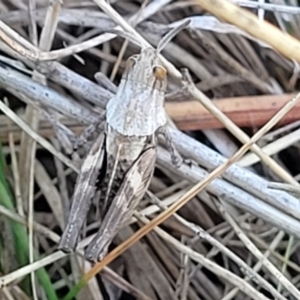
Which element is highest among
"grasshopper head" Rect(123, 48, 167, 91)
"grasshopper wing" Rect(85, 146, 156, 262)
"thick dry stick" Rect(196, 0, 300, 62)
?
"grasshopper head" Rect(123, 48, 167, 91)

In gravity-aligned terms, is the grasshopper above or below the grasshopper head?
below

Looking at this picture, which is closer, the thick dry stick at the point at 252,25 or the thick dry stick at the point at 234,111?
the thick dry stick at the point at 252,25

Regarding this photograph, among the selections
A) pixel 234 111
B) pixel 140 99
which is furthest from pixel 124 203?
pixel 234 111

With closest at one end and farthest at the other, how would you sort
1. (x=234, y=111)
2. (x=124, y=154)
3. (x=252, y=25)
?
(x=252, y=25) < (x=124, y=154) < (x=234, y=111)

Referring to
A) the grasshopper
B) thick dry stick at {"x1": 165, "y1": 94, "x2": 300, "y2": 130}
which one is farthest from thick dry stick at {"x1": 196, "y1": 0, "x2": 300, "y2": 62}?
thick dry stick at {"x1": 165, "y1": 94, "x2": 300, "y2": 130}

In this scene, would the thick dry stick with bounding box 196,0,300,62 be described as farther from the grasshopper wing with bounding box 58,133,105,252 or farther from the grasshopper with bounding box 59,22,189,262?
the grasshopper wing with bounding box 58,133,105,252

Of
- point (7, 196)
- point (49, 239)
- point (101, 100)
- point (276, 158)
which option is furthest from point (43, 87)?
point (276, 158)

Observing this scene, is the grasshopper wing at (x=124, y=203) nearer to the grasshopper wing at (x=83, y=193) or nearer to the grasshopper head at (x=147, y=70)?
the grasshopper wing at (x=83, y=193)

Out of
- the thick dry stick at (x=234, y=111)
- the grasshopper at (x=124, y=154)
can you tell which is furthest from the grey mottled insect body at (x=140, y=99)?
the thick dry stick at (x=234, y=111)

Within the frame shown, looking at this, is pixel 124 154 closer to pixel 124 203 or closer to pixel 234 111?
pixel 124 203
